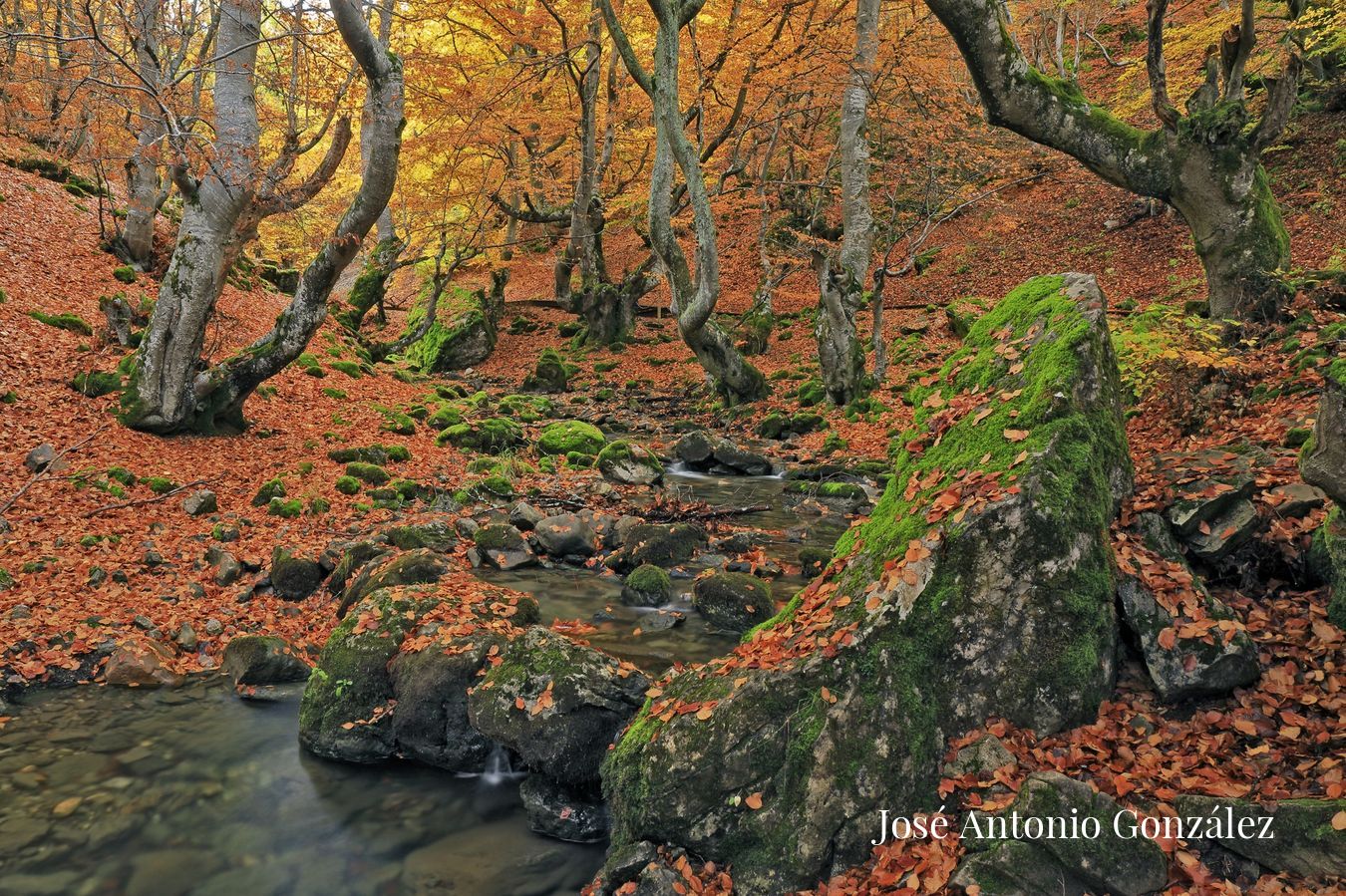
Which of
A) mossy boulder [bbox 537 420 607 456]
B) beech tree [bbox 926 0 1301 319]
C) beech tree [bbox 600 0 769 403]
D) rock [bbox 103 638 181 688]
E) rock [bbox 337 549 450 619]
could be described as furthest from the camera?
mossy boulder [bbox 537 420 607 456]

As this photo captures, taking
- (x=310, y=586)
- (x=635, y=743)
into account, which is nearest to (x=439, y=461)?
(x=310, y=586)

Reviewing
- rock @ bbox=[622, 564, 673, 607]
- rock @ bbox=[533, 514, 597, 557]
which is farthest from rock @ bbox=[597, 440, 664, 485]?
rock @ bbox=[622, 564, 673, 607]

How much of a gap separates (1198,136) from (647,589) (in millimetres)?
7839

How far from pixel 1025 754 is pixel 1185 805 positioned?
Answer: 70 cm

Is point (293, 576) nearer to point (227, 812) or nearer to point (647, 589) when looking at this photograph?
point (227, 812)

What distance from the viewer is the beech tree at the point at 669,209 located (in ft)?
43.3

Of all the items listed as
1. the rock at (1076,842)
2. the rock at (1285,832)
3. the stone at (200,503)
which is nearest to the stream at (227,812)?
the rock at (1076,842)

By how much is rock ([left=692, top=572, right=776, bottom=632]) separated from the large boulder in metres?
2.54

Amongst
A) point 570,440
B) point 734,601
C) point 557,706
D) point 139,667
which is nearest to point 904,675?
point 557,706

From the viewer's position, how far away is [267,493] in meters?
9.32

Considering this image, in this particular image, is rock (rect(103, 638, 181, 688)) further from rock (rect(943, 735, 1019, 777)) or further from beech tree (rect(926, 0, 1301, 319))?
beech tree (rect(926, 0, 1301, 319))

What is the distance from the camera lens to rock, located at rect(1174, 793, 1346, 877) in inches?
101

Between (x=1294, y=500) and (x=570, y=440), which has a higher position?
(x=1294, y=500)

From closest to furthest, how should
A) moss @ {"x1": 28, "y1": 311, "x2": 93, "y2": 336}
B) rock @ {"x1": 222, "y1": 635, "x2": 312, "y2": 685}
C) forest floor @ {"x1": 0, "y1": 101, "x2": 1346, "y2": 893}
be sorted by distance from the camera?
forest floor @ {"x1": 0, "y1": 101, "x2": 1346, "y2": 893} < rock @ {"x1": 222, "y1": 635, "x2": 312, "y2": 685} < moss @ {"x1": 28, "y1": 311, "x2": 93, "y2": 336}
